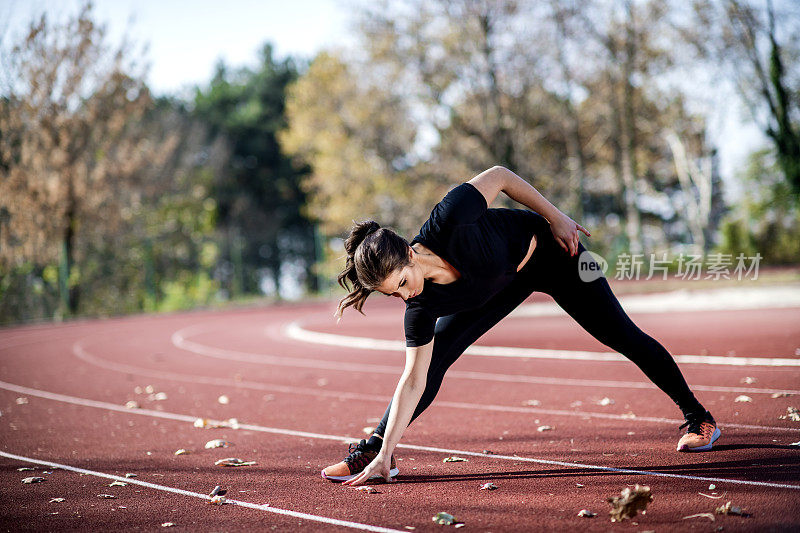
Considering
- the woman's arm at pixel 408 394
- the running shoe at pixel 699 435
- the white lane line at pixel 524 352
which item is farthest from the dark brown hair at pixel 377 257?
the white lane line at pixel 524 352

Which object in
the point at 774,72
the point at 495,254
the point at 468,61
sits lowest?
the point at 495,254

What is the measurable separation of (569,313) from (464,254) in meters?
0.87

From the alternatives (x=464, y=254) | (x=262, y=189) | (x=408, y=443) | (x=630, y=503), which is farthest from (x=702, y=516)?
(x=262, y=189)

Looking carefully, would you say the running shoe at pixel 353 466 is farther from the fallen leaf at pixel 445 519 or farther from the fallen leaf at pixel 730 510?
the fallen leaf at pixel 730 510

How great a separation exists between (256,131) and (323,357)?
3251 cm

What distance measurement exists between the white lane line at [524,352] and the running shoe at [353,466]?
199 inches

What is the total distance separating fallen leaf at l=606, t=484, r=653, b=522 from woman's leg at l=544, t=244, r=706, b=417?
95 centimetres

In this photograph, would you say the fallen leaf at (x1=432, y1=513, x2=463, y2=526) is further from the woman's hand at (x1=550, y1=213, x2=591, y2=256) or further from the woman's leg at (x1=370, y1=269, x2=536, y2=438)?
the woman's hand at (x1=550, y1=213, x2=591, y2=256)

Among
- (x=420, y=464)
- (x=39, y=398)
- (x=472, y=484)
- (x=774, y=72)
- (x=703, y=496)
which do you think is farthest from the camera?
(x=774, y=72)

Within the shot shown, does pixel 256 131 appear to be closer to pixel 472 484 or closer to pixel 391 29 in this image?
pixel 391 29

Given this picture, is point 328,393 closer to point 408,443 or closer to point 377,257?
point 408,443

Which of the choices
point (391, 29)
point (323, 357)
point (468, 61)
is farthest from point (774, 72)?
point (323, 357)

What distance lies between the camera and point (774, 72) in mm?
20219

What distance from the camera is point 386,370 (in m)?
8.70
